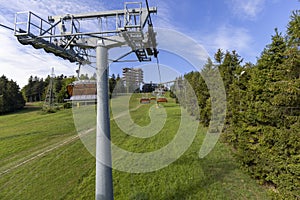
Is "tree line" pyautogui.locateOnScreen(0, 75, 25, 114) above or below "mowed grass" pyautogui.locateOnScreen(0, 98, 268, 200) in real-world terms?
above

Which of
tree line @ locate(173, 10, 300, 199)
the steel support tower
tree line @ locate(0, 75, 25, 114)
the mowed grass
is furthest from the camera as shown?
tree line @ locate(0, 75, 25, 114)

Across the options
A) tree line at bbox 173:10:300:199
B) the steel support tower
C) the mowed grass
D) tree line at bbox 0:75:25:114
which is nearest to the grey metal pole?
the steel support tower

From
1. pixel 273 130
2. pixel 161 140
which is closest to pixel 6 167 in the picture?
pixel 161 140

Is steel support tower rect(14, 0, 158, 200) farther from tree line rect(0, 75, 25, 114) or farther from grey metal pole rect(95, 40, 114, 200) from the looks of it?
tree line rect(0, 75, 25, 114)

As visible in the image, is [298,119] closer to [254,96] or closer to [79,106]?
[254,96]

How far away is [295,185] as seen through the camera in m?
4.20

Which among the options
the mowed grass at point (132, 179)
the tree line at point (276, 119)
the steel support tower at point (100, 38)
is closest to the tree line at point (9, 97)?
the mowed grass at point (132, 179)

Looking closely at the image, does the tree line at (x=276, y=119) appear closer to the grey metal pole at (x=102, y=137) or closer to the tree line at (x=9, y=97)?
the grey metal pole at (x=102, y=137)

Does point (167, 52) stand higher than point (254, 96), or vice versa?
point (167, 52)

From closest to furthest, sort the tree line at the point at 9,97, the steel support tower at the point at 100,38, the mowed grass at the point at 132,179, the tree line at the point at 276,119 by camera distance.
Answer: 1. the steel support tower at the point at 100,38
2. the tree line at the point at 276,119
3. the mowed grass at the point at 132,179
4. the tree line at the point at 9,97

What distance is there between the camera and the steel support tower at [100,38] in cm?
339

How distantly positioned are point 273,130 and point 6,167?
962 centimetres

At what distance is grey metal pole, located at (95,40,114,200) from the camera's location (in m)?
3.56

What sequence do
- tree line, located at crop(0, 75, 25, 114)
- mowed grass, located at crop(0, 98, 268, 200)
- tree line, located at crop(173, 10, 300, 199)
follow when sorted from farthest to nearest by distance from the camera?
1. tree line, located at crop(0, 75, 25, 114)
2. mowed grass, located at crop(0, 98, 268, 200)
3. tree line, located at crop(173, 10, 300, 199)
